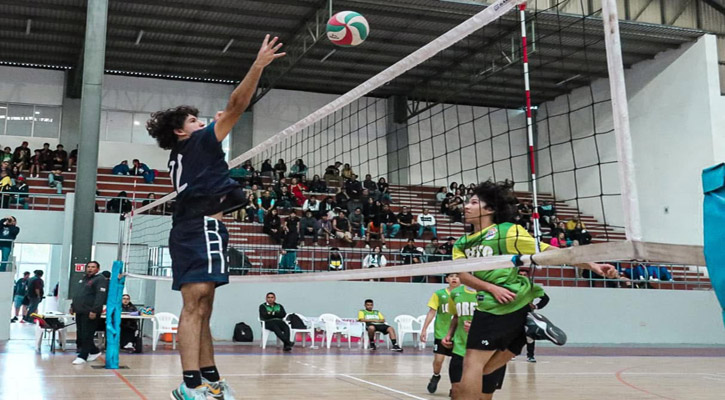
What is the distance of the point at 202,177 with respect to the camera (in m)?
3.54

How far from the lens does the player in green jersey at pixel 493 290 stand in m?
4.24

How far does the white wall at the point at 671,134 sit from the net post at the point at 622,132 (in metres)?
16.8

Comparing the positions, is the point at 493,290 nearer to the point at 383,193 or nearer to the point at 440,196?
the point at 383,193

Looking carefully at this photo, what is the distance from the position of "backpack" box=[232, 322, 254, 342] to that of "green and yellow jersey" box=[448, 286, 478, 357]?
9.57m

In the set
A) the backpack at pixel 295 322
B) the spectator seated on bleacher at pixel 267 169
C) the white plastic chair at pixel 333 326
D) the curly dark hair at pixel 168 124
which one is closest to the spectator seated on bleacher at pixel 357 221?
the white plastic chair at pixel 333 326

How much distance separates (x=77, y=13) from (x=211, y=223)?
59.2 feet

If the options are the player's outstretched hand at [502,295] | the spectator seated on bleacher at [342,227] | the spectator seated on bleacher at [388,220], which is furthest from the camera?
the spectator seated on bleacher at [388,220]

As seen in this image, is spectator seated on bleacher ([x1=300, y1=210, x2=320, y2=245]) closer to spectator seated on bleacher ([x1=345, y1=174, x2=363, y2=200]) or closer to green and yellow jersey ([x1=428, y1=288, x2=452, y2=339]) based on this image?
spectator seated on bleacher ([x1=345, y1=174, x2=363, y2=200])

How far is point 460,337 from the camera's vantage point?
6.26 metres

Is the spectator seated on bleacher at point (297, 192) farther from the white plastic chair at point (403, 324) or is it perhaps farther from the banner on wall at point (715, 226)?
the banner on wall at point (715, 226)

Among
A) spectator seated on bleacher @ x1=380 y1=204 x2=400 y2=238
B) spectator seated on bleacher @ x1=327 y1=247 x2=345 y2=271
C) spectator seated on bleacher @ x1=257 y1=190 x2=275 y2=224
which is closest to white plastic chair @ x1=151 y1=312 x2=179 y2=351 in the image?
spectator seated on bleacher @ x1=327 y1=247 x2=345 y2=271

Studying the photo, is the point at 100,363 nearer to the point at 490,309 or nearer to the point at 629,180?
the point at 490,309

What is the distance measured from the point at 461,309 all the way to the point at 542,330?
247 centimetres

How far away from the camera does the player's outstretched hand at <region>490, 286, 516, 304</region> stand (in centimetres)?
416
